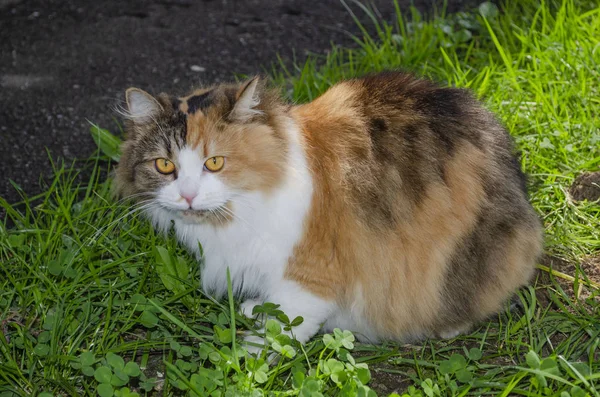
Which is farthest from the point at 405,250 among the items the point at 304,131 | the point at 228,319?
the point at 228,319

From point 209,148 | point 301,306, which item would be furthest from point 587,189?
point 209,148

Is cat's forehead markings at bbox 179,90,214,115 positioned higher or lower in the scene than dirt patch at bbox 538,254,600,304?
higher

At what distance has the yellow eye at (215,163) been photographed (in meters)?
2.35

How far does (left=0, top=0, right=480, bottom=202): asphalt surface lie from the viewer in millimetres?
3867

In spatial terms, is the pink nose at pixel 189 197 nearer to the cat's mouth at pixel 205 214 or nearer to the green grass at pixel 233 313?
the cat's mouth at pixel 205 214

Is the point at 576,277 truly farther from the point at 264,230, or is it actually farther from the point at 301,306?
the point at 264,230

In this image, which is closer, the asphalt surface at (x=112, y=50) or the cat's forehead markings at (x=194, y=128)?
the cat's forehead markings at (x=194, y=128)

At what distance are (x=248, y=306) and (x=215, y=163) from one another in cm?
73

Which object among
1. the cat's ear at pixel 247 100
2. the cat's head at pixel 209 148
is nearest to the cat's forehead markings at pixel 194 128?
→ the cat's head at pixel 209 148

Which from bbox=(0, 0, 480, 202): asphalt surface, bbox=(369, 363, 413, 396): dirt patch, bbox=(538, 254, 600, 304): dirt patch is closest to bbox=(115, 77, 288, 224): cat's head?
bbox=(369, 363, 413, 396): dirt patch

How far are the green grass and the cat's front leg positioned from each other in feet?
0.18

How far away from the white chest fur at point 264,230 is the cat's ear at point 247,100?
15cm

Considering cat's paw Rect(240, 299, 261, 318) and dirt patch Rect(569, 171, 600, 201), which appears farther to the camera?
dirt patch Rect(569, 171, 600, 201)

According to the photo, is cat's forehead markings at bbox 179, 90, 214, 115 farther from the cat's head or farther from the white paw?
the white paw
